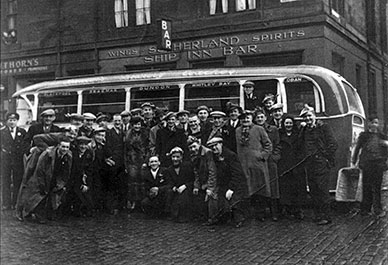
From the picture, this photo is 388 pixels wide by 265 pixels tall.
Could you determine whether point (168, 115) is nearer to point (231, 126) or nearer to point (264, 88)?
point (231, 126)

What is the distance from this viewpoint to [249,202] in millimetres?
2822

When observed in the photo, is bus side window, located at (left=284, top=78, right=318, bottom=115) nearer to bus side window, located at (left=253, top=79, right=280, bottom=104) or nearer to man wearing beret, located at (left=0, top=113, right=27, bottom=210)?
bus side window, located at (left=253, top=79, right=280, bottom=104)

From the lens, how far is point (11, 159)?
3461mm

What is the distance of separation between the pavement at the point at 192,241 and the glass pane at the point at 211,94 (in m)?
0.71

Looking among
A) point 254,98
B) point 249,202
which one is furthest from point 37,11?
point 249,202

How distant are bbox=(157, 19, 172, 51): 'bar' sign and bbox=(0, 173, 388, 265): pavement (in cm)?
104

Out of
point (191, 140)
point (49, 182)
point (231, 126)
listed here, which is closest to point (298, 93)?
point (231, 126)

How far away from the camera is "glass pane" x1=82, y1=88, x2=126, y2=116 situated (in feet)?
9.50

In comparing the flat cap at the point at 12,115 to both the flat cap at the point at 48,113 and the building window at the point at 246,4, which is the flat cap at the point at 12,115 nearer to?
the flat cap at the point at 48,113

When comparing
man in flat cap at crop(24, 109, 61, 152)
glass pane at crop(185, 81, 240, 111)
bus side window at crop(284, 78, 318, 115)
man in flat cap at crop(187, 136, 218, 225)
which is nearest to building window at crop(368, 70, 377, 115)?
bus side window at crop(284, 78, 318, 115)

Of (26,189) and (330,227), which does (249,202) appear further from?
(26,189)

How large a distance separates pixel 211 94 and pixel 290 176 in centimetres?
61

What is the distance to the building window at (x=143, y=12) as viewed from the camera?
2.88 m

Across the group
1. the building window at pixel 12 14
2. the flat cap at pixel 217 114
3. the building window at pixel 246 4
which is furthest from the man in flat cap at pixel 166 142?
the building window at pixel 12 14
